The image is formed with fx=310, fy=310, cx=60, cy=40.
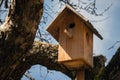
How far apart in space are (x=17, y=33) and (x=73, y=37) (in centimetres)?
137

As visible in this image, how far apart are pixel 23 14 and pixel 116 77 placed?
45.7 inches

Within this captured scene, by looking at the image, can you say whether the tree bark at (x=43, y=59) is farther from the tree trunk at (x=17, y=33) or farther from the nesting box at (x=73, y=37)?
the tree trunk at (x=17, y=33)

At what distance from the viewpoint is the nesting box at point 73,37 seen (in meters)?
3.75

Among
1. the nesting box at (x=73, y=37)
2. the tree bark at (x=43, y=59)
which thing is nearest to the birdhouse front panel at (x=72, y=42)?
the nesting box at (x=73, y=37)

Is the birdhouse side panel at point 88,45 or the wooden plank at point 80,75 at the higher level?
the birdhouse side panel at point 88,45

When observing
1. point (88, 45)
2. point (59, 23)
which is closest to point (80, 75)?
point (88, 45)

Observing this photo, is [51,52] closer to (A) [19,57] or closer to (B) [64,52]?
(B) [64,52]

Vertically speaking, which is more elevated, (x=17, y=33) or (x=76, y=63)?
(x=17, y=33)

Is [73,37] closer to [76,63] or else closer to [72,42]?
[72,42]

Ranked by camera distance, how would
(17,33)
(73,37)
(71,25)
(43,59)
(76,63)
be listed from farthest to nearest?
1. (43,59)
2. (71,25)
3. (73,37)
4. (76,63)
5. (17,33)

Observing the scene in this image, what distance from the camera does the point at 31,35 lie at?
8.91ft

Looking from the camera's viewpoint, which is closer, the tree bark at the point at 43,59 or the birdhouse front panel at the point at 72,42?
the birdhouse front panel at the point at 72,42

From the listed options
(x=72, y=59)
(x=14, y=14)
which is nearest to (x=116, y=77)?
(x=72, y=59)

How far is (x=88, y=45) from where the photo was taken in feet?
13.0
